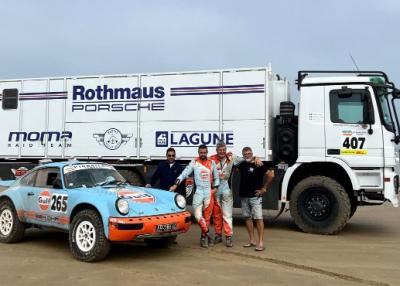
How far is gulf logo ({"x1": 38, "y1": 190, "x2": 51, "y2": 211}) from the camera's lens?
27.2ft

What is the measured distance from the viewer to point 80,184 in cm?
822

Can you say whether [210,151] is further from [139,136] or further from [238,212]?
[238,212]

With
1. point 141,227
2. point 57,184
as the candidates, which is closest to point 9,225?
point 57,184

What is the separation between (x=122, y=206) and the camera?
7242 millimetres

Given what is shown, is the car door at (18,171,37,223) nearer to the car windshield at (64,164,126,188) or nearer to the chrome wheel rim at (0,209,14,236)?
the chrome wheel rim at (0,209,14,236)

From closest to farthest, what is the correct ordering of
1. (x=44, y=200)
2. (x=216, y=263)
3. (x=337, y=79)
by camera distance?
(x=216, y=263) < (x=44, y=200) < (x=337, y=79)

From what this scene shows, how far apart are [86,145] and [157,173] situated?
10.3 ft

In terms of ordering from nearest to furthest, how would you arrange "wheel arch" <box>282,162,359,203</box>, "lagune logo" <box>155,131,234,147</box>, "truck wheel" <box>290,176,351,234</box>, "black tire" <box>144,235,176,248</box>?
"black tire" <box>144,235,176,248</box> → "truck wheel" <box>290,176,351,234</box> → "wheel arch" <box>282,162,359,203</box> → "lagune logo" <box>155,131,234,147</box>

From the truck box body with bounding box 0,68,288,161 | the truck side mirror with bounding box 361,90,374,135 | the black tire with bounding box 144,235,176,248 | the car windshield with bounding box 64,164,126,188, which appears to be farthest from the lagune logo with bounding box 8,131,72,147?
the truck side mirror with bounding box 361,90,374,135

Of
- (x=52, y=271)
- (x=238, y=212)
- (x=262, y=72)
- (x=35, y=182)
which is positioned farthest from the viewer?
(x=238, y=212)

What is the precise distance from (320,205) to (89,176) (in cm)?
470

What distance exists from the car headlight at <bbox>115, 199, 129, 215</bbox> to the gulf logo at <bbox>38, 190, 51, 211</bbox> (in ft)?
5.29

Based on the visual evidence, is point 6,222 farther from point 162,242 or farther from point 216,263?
point 216,263

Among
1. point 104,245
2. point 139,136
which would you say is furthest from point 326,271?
point 139,136
